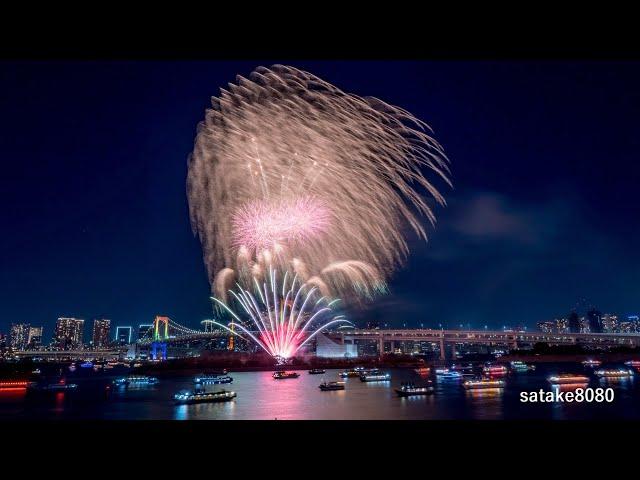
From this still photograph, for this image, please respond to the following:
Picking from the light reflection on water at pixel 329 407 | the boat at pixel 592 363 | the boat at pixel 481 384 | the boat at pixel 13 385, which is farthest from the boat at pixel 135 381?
the boat at pixel 592 363

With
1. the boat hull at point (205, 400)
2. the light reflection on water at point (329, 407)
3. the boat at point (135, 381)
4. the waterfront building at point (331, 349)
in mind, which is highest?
the waterfront building at point (331, 349)

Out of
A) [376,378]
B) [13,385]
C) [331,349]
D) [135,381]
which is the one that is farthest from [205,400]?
[331,349]

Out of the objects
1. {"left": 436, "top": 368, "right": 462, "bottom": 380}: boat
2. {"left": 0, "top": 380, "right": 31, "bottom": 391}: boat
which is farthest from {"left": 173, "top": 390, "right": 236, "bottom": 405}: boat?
{"left": 0, "top": 380, "right": 31, "bottom": 391}: boat

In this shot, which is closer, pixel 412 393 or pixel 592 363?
pixel 412 393

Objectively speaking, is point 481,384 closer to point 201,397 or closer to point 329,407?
point 329,407

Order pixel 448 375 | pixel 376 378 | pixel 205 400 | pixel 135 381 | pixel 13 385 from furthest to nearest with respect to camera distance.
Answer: pixel 135 381
pixel 448 375
pixel 13 385
pixel 376 378
pixel 205 400

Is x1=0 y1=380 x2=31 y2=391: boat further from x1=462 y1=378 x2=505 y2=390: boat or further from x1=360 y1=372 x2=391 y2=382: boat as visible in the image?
x1=462 y1=378 x2=505 y2=390: boat

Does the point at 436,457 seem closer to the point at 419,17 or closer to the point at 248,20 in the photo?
the point at 419,17

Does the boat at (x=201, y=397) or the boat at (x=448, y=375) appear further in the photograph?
the boat at (x=448, y=375)

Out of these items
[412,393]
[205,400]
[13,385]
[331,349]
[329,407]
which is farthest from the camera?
[331,349]

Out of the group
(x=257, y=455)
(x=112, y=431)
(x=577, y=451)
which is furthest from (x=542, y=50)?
(x=112, y=431)

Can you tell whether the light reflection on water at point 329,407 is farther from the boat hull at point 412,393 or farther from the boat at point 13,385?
the boat at point 13,385
